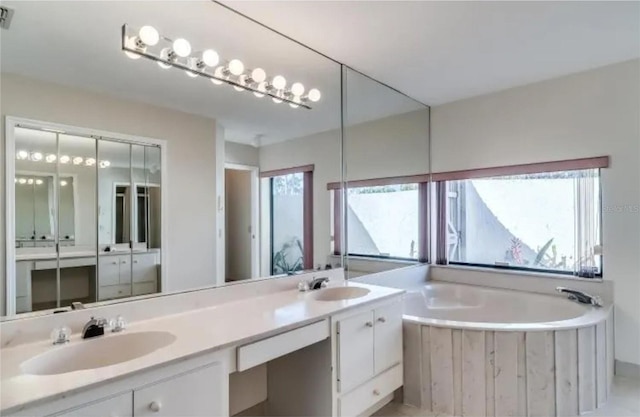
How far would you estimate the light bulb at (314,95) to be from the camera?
108 inches

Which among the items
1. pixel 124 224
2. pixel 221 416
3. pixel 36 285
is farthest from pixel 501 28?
pixel 36 285

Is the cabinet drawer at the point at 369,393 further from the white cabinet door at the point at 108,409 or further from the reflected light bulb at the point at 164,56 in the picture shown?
the reflected light bulb at the point at 164,56

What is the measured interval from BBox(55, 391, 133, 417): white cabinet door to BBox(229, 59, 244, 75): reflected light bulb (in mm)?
1801

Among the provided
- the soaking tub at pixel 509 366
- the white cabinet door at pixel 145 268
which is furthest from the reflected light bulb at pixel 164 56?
the soaking tub at pixel 509 366

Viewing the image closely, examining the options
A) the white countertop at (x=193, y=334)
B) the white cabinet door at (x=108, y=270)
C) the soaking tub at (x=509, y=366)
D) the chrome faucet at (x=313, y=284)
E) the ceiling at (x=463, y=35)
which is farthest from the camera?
the chrome faucet at (x=313, y=284)

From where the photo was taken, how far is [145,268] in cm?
178

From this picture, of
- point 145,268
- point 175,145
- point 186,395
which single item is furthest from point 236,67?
point 186,395

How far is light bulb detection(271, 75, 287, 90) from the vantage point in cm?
245

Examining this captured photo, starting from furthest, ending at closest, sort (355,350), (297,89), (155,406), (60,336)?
1. (297,89)
2. (355,350)
3. (60,336)
4. (155,406)

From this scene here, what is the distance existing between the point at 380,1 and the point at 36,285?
7.30 ft

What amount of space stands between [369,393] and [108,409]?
149cm

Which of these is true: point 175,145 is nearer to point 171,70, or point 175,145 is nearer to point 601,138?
point 171,70

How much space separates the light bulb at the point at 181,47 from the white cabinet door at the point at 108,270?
113cm

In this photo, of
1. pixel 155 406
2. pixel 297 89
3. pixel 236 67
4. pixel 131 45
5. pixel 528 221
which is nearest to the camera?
pixel 155 406
